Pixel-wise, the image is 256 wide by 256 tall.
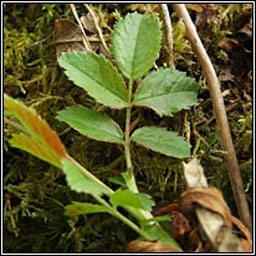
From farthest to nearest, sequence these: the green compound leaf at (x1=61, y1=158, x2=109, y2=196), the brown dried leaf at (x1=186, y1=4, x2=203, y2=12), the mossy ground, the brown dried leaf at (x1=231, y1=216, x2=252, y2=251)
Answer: the brown dried leaf at (x1=186, y1=4, x2=203, y2=12) < the mossy ground < the brown dried leaf at (x1=231, y1=216, x2=252, y2=251) < the green compound leaf at (x1=61, y1=158, x2=109, y2=196)

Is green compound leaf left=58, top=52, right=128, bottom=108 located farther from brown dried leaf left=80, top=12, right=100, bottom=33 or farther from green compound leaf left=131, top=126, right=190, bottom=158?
brown dried leaf left=80, top=12, right=100, bottom=33

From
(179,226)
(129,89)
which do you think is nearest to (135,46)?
(129,89)

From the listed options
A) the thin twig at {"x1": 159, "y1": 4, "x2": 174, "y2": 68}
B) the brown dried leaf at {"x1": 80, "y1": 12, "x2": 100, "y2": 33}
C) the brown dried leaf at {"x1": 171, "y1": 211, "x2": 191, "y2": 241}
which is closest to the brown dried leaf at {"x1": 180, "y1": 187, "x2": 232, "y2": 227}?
the brown dried leaf at {"x1": 171, "y1": 211, "x2": 191, "y2": 241}

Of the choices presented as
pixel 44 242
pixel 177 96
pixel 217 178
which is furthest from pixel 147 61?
pixel 44 242

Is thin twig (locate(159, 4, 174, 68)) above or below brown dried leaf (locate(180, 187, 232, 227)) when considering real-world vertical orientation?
above

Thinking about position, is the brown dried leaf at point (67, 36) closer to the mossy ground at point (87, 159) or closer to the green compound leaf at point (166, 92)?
the mossy ground at point (87, 159)

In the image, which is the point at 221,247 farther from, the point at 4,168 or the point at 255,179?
the point at 4,168
